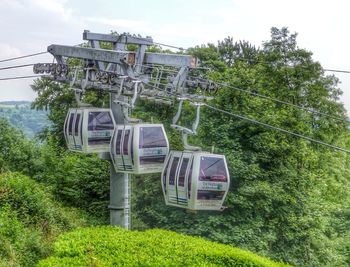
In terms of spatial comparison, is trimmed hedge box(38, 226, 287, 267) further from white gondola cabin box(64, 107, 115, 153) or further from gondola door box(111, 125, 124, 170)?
white gondola cabin box(64, 107, 115, 153)

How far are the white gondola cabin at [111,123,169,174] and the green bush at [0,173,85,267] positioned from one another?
10.5ft

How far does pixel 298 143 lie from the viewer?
16.9m

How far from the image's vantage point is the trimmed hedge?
34.7ft

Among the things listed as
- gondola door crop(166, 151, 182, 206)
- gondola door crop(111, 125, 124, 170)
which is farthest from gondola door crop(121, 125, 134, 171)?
gondola door crop(166, 151, 182, 206)

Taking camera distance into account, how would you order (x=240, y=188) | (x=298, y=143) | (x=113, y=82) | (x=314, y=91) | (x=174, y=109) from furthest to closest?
(x=314, y=91), (x=174, y=109), (x=298, y=143), (x=240, y=188), (x=113, y=82)

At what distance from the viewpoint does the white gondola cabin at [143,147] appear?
9.98 metres

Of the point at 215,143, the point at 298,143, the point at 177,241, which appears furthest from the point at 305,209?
the point at 177,241

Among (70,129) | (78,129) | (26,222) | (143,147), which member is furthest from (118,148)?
(26,222)

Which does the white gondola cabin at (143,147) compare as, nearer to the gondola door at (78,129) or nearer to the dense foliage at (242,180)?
the gondola door at (78,129)

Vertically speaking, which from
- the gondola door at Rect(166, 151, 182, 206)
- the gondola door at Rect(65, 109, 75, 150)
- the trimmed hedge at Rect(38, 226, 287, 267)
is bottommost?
the trimmed hedge at Rect(38, 226, 287, 267)

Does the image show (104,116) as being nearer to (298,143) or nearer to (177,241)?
(177,241)

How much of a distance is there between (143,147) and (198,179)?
55.8 inches

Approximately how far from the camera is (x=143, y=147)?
1001 cm

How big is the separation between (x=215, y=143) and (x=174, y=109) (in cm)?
394
